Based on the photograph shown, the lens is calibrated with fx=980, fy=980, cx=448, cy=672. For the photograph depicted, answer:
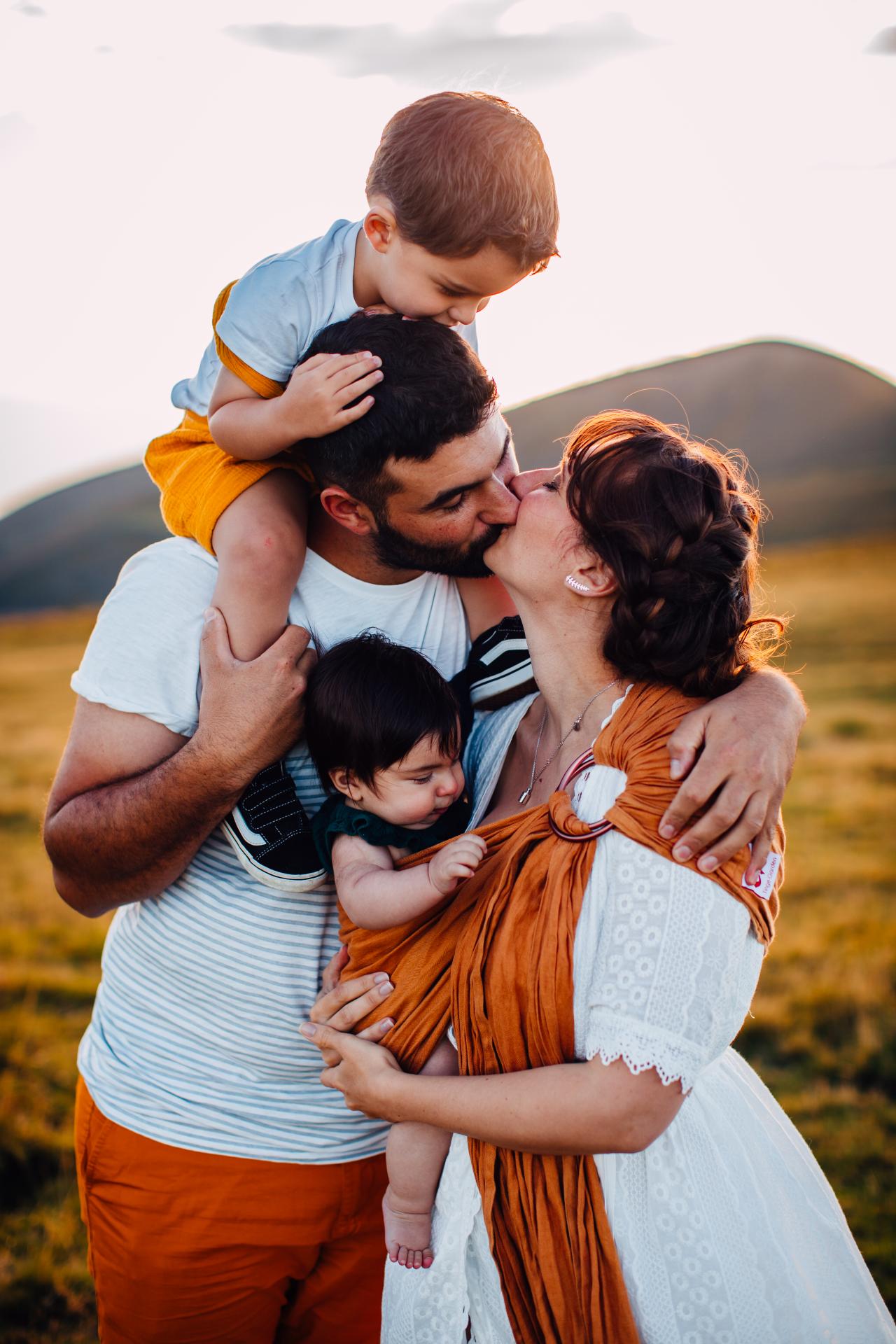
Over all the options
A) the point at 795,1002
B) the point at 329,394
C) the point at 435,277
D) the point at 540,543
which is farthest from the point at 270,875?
the point at 795,1002

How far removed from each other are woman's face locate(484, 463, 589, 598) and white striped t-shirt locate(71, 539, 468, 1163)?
0.50 meters

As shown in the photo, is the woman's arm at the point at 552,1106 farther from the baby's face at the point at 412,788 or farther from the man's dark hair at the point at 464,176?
the man's dark hair at the point at 464,176

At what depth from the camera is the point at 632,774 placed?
66.2 inches

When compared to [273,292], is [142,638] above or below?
below

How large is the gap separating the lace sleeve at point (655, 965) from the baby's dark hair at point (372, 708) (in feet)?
1.63

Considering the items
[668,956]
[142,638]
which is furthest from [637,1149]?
[142,638]

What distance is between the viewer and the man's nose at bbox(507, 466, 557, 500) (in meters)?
2.11

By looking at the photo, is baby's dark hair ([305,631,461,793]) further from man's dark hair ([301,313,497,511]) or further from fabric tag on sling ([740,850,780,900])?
fabric tag on sling ([740,850,780,900])

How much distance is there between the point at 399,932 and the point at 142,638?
79 centimetres

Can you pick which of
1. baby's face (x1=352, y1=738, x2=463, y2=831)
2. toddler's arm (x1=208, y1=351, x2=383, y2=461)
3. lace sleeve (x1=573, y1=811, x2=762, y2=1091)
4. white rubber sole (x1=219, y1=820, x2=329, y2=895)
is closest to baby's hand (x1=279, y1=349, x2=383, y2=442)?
toddler's arm (x1=208, y1=351, x2=383, y2=461)

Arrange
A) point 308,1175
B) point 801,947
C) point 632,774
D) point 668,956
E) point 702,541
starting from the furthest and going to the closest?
point 801,947
point 308,1175
point 702,541
point 632,774
point 668,956

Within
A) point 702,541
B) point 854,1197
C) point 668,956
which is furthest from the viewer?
point 854,1197

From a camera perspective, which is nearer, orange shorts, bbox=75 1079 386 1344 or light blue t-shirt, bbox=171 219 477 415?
orange shorts, bbox=75 1079 386 1344

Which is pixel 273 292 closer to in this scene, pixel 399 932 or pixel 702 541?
pixel 702 541
